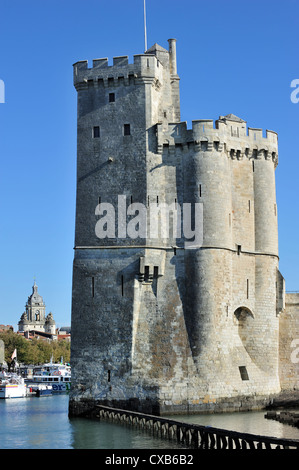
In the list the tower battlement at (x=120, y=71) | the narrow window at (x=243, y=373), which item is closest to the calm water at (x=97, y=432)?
the narrow window at (x=243, y=373)

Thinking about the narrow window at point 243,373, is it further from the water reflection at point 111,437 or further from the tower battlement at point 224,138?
the tower battlement at point 224,138

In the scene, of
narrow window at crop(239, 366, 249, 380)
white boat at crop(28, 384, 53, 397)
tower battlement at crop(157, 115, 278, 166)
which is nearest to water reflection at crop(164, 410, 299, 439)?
narrow window at crop(239, 366, 249, 380)

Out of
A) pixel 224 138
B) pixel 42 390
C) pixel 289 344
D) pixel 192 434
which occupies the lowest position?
pixel 42 390

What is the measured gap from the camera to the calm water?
31781 millimetres

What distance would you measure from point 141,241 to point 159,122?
6349mm

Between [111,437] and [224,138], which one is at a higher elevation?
[224,138]

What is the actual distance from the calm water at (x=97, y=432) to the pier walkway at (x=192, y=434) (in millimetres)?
520

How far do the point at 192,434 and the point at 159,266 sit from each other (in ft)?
37.6

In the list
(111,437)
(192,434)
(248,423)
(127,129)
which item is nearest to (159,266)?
(127,129)

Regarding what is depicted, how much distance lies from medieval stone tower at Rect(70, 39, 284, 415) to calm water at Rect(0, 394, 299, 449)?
1.88 metres

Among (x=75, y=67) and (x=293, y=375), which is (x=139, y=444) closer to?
(x=293, y=375)

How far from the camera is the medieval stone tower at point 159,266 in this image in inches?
1556

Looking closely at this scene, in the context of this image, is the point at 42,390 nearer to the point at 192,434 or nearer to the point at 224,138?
the point at 224,138

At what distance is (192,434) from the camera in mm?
30750
